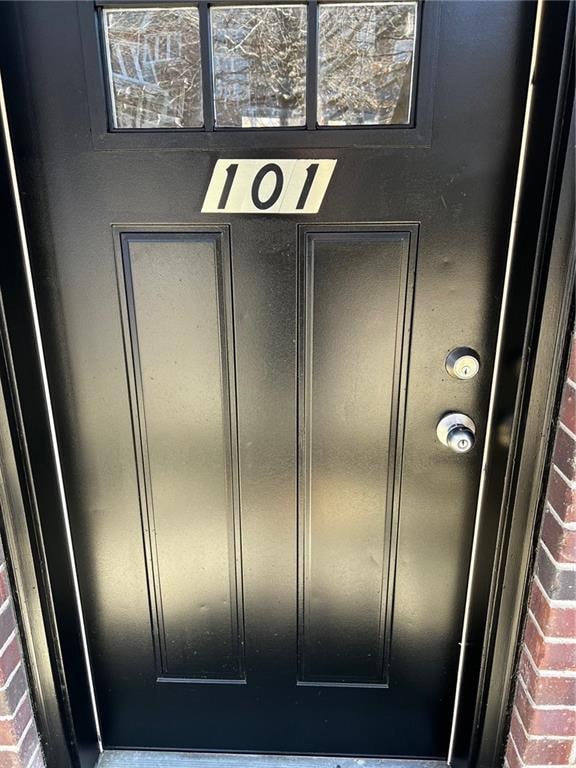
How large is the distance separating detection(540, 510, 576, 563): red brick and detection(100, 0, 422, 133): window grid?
0.90m

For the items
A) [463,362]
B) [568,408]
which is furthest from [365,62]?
[568,408]

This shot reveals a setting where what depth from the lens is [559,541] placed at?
121cm

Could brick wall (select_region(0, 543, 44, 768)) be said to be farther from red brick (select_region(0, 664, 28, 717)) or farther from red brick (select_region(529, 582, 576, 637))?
red brick (select_region(529, 582, 576, 637))

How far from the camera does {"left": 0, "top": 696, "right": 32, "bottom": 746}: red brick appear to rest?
1361 mm

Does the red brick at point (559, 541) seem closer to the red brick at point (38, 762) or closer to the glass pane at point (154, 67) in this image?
the glass pane at point (154, 67)

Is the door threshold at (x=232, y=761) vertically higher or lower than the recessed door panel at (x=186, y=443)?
lower

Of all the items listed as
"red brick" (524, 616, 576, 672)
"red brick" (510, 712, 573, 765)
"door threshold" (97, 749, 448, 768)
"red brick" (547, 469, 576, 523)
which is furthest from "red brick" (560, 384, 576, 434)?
"door threshold" (97, 749, 448, 768)

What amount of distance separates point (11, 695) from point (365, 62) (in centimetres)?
163

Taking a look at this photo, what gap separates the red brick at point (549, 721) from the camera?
4.34 feet

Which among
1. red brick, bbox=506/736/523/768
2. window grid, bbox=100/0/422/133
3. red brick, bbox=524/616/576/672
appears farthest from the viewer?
red brick, bbox=506/736/523/768

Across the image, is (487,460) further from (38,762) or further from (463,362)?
(38,762)

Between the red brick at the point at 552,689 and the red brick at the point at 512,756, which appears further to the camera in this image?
the red brick at the point at 512,756

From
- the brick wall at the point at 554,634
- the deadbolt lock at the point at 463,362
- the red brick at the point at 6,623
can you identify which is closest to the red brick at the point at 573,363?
the brick wall at the point at 554,634

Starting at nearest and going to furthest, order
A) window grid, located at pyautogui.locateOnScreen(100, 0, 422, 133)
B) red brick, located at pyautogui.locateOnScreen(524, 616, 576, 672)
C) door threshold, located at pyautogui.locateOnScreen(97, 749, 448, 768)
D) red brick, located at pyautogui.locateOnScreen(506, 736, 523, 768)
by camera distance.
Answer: window grid, located at pyautogui.locateOnScreen(100, 0, 422, 133)
red brick, located at pyautogui.locateOnScreen(524, 616, 576, 672)
red brick, located at pyautogui.locateOnScreen(506, 736, 523, 768)
door threshold, located at pyautogui.locateOnScreen(97, 749, 448, 768)
